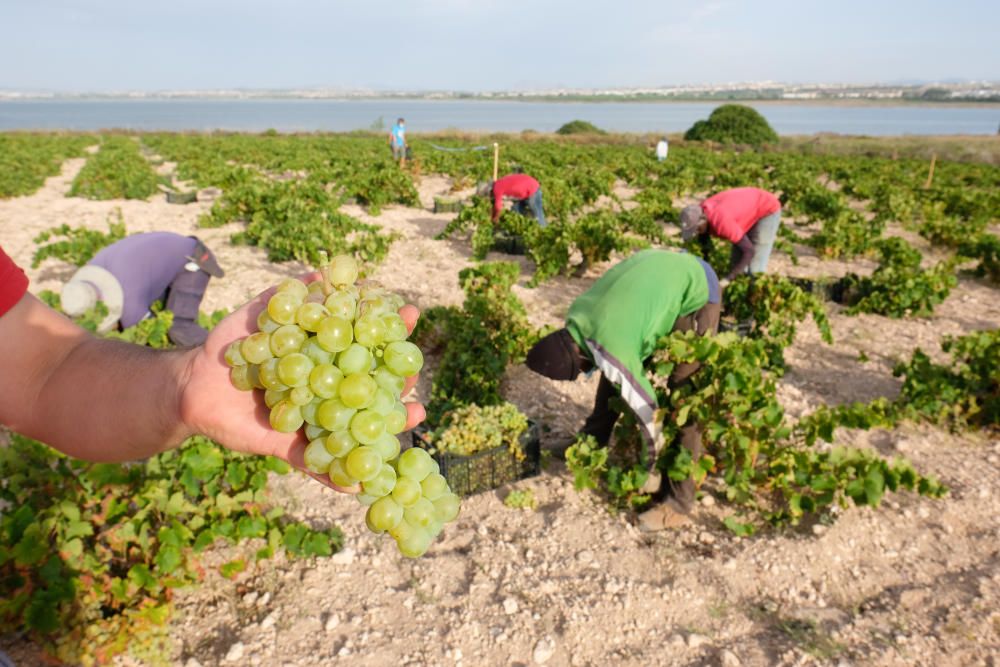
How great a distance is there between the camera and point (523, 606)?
11.1 feet

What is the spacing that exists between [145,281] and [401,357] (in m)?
4.63

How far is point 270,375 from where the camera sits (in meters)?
1.28

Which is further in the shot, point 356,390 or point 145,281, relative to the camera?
point 145,281

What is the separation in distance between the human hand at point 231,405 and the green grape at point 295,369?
205mm

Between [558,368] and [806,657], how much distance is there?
1980 mm

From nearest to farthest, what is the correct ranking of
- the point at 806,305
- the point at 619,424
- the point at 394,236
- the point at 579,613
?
the point at 579,613 < the point at 619,424 < the point at 806,305 < the point at 394,236

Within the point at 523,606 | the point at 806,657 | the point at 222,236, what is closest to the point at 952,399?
the point at 806,657

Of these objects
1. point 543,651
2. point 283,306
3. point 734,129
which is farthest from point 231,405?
point 734,129

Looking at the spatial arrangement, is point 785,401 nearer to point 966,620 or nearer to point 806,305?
point 806,305

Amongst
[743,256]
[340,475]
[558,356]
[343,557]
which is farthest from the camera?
[743,256]

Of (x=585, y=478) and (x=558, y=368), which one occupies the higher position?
(x=558, y=368)

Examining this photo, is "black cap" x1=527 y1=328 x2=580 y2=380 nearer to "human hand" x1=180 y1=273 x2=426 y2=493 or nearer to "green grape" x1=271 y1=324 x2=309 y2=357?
"human hand" x1=180 y1=273 x2=426 y2=493

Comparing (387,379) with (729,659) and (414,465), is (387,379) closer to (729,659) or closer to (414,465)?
(414,465)

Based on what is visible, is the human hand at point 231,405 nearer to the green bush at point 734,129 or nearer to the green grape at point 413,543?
the green grape at point 413,543
